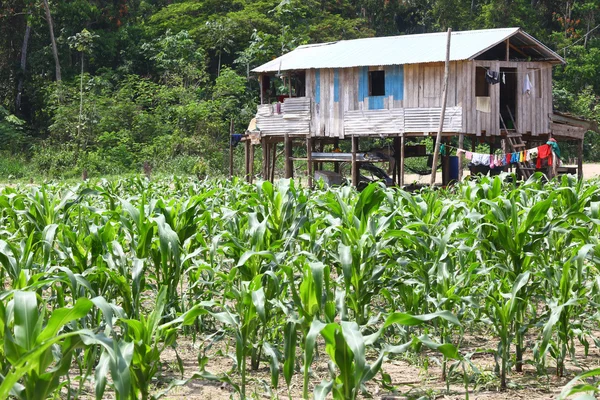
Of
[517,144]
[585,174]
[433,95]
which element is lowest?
[585,174]

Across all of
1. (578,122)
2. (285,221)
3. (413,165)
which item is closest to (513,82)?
(578,122)

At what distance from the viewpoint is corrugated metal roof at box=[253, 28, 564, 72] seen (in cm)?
2191

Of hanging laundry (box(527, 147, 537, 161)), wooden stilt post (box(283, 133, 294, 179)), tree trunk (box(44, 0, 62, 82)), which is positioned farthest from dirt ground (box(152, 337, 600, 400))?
tree trunk (box(44, 0, 62, 82))

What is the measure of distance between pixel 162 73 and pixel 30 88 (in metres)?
5.61

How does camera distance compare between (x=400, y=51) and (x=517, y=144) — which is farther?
(x=400, y=51)

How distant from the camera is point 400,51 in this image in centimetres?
2334

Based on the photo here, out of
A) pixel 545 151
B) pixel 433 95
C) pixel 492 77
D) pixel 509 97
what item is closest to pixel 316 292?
pixel 545 151

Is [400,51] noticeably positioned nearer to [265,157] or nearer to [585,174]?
[265,157]

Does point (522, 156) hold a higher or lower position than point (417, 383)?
lower

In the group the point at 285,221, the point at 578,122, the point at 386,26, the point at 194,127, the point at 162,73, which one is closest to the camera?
the point at 285,221

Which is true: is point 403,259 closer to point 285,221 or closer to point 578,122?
point 285,221

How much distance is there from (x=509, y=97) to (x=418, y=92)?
4082 millimetres

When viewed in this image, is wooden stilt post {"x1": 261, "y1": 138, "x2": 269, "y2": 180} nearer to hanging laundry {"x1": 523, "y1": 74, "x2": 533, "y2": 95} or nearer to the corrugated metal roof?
the corrugated metal roof

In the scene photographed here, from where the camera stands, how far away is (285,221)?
640 centimetres
